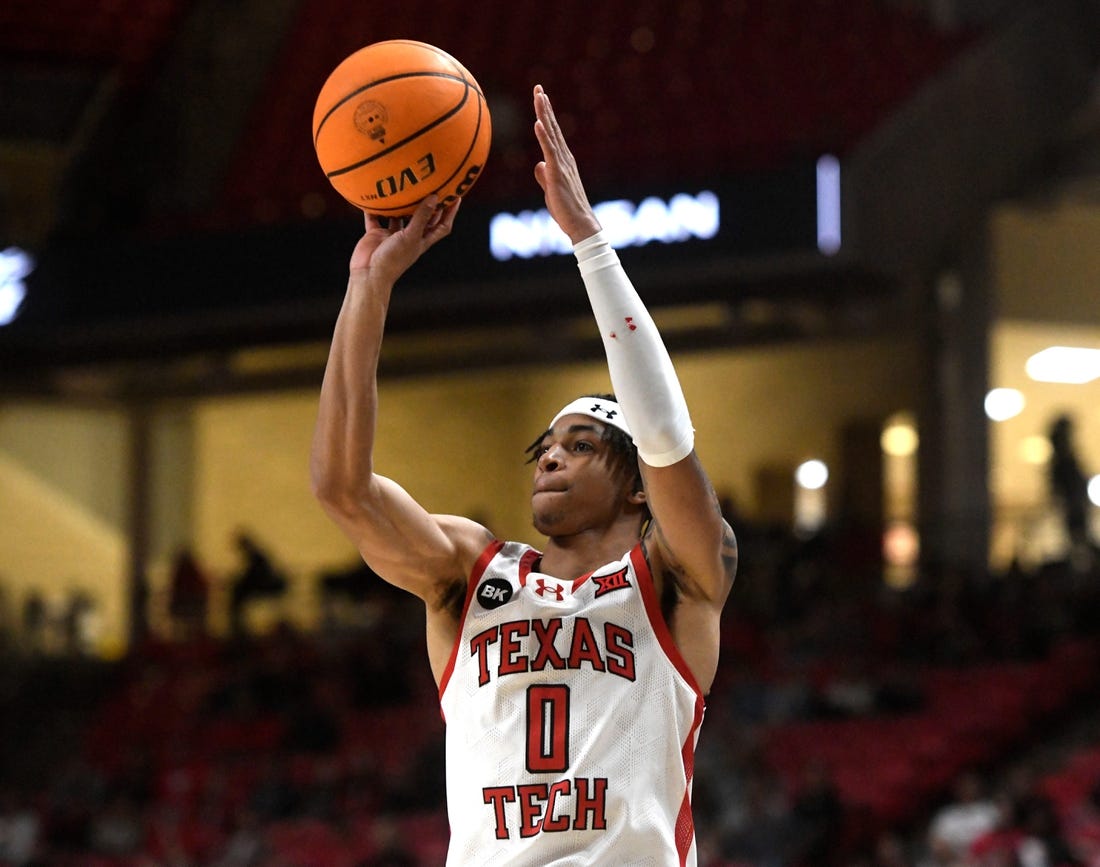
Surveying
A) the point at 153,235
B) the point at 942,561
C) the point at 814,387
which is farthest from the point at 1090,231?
the point at 153,235

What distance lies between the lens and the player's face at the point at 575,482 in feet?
11.6

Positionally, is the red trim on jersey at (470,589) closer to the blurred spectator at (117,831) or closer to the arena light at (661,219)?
the arena light at (661,219)

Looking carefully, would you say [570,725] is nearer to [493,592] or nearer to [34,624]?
[493,592]

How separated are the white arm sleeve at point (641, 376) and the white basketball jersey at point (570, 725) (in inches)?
13.9

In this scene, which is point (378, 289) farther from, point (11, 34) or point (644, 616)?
point (11, 34)

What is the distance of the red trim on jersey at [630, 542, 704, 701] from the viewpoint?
3399 mm

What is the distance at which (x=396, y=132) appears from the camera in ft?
11.5

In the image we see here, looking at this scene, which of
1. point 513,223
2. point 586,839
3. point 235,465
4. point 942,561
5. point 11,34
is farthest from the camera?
point 235,465

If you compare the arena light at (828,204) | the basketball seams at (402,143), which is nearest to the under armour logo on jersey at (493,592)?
the basketball seams at (402,143)

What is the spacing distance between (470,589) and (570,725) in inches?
15.0

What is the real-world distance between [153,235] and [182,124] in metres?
2.53

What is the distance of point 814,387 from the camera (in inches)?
709

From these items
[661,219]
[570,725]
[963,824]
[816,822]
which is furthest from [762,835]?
[570,725]

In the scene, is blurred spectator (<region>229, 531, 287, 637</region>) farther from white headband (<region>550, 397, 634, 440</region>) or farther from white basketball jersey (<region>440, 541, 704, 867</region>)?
white basketball jersey (<region>440, 541, 704, 867</region>)
